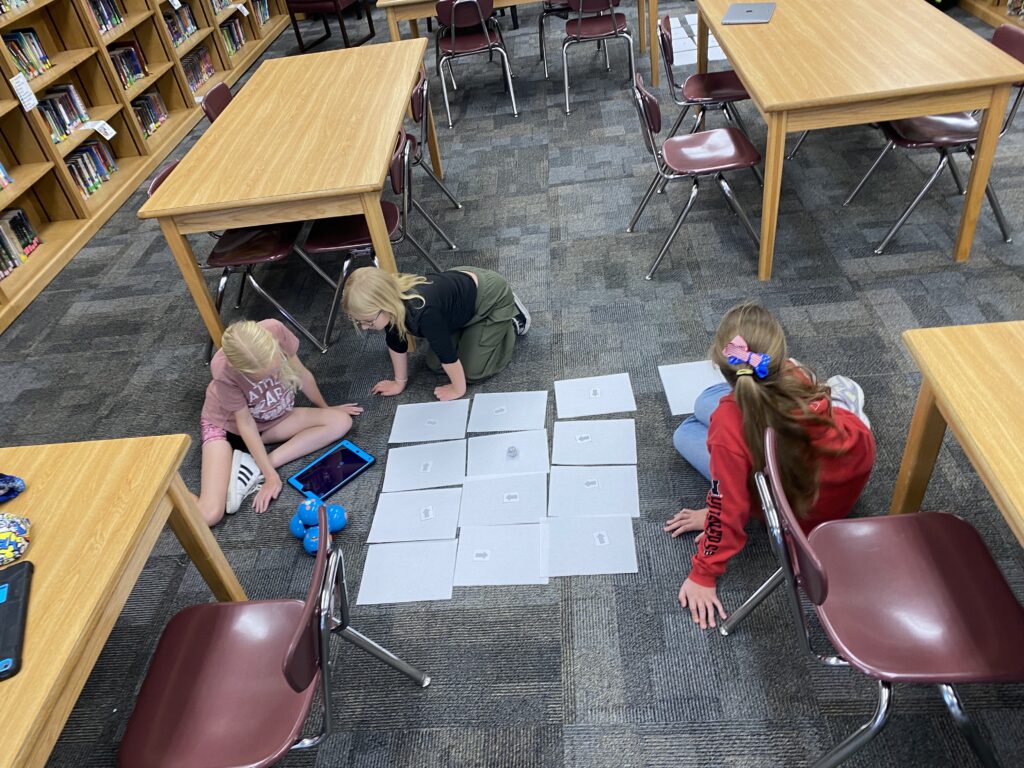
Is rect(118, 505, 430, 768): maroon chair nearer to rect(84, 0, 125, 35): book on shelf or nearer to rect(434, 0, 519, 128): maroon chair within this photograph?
rect(434, 0, 519, 128): maroon chair

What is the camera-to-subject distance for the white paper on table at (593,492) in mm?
2064

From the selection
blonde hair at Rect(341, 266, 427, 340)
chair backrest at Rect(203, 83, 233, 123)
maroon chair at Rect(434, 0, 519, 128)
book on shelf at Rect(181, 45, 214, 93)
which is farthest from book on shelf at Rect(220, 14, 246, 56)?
blonde hair at Rect(341, 266, 427, 340)

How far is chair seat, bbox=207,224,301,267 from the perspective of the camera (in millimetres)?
2723

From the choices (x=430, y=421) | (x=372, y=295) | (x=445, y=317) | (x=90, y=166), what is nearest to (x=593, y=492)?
(x=430, y=421)

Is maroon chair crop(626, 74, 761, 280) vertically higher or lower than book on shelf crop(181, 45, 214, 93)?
higher

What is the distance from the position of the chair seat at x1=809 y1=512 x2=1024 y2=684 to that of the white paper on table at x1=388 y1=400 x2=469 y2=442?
1280 millimetres

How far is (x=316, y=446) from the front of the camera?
2.42 metres

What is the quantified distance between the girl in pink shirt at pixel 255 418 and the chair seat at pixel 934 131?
230 cm

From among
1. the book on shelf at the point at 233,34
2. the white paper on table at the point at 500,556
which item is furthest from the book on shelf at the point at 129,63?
the white paper on table at the point at 500,556

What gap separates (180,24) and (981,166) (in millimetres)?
5287

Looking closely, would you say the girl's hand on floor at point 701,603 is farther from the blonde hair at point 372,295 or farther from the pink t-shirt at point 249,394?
the pink t-shirt at point 249,394

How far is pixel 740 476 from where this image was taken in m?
1.59

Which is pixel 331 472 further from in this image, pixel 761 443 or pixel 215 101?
pixel 215 101

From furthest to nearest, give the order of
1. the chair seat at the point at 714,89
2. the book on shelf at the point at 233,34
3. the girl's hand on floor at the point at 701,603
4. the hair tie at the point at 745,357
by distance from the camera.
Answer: the book on shelf at the point at 233,34 → the chair seat at the point at 714,89 → the girl's hand on floor at the point at 701,603 → the hair tie at the point at 745,357
